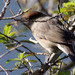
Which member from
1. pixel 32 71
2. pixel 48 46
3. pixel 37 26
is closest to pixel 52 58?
pixel 48 46

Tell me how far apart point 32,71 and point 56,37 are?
0.87 m

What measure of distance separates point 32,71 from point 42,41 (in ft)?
2.89

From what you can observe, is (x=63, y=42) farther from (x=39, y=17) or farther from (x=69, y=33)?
(x=39, y=17)

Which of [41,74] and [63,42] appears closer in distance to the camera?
[41,74]

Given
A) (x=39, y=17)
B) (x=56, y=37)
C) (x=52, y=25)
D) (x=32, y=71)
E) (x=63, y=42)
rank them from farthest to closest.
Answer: (x=39, y=17) < (x=52, y=25) < (x=56, y=37) < (x=63, y=42) < (x=32, y=71)

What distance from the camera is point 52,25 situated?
13.7 ft

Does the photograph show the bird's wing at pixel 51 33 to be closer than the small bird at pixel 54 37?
No

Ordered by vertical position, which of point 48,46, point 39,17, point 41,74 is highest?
point 39,17

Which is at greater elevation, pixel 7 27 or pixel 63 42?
pixel 7 27

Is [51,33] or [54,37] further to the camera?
[51,33]

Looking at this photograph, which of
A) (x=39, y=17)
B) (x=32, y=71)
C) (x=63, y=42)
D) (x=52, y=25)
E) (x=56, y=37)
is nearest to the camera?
(x=32, y=71)

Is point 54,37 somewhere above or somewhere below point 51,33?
below

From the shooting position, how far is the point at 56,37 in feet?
12.5

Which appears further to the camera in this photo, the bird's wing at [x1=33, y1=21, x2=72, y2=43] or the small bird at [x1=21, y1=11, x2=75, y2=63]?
the bird's wing at [x1=33, y1=21, x2=72, y2=43]
